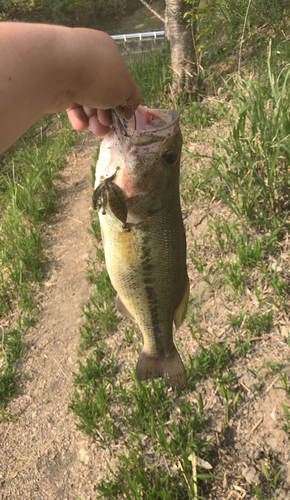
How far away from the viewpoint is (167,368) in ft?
5.95

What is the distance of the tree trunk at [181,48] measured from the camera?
4496 millimetres

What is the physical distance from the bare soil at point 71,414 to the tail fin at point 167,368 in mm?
648

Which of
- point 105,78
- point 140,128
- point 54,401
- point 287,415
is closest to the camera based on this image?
point 105,78

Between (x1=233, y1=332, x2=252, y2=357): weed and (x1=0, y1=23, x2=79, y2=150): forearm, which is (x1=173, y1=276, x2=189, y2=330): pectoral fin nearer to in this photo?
(x1=233, y1=332, x2=252, y2=357): weed

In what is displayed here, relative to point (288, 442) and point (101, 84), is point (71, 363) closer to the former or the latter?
point (288, 442)

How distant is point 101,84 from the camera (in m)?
1.13

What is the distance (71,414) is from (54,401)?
22cm

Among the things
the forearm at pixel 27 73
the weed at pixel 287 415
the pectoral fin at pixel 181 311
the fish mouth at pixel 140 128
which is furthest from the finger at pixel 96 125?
the weed at pixel 287 415

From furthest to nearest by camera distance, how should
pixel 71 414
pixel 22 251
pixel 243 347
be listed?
pixel 22 251
pixel 71 414
pixel 243 347

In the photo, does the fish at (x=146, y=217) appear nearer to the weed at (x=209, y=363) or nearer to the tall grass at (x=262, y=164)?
the weed at (x=209, y=363)

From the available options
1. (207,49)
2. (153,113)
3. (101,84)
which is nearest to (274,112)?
(153,113)

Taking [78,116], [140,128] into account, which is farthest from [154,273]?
[78,116]

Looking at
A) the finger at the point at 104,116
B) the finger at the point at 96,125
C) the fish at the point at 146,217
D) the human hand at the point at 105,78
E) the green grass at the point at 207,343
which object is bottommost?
the green grass at the point at 207,343

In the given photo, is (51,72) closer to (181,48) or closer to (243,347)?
(243,347)
